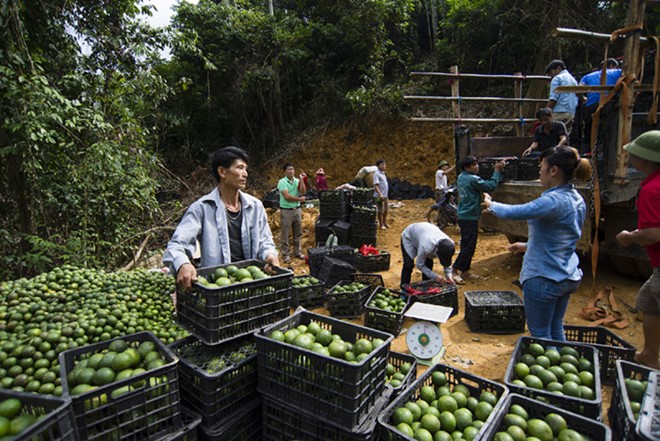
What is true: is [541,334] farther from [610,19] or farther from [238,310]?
[610,19]

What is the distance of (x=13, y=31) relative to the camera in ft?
20.2

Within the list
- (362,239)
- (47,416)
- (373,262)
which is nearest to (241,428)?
(47,416)

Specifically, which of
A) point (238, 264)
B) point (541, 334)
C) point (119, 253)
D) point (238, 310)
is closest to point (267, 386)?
point (238, 310)

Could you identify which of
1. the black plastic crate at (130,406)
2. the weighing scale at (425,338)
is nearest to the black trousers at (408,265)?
the weighing scale at (425,338)

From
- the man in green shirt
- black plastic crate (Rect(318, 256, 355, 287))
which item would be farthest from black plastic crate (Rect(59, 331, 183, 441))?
the man in green shirt

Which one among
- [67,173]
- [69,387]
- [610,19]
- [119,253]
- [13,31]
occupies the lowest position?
[119,253]

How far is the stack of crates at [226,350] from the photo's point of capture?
7.82 feet

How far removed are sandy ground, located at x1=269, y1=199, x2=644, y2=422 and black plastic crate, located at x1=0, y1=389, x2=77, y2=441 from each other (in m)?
3.64

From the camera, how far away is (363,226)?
9.55 meters

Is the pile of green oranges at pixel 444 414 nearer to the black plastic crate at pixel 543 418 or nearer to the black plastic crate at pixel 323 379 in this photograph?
the black plastic crate at pixel 543 418

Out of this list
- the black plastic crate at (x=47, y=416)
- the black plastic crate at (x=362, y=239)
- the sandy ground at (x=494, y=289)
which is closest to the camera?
the black plastic crate at (x=47, y=416)

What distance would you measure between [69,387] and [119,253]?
22.4 ft

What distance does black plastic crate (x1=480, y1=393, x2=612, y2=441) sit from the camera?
87.0 inches

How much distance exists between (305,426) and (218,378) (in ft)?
2.22
